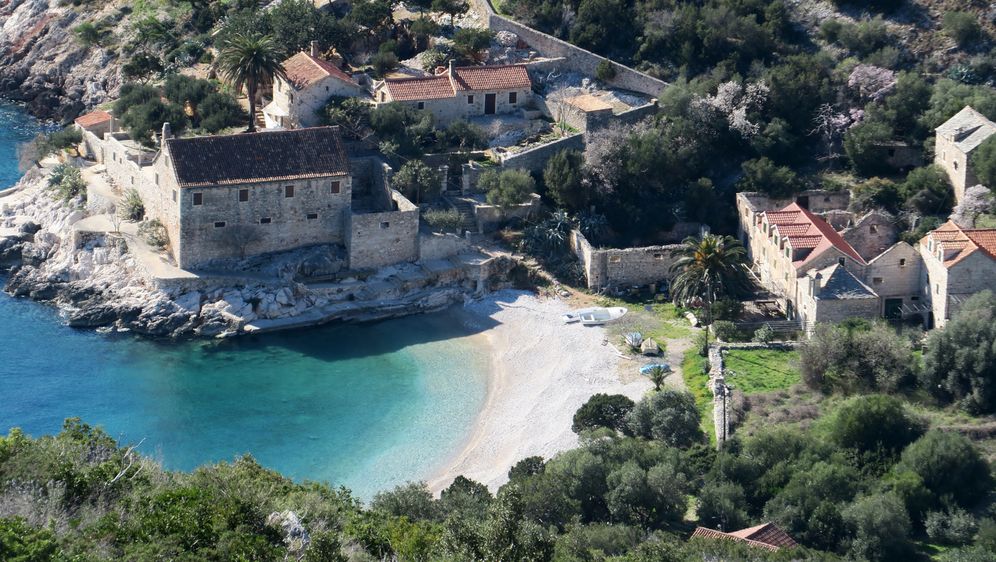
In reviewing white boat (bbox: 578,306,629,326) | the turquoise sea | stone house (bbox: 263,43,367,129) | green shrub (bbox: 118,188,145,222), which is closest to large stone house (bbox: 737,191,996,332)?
white boat (bbox: 578,306,629,326)

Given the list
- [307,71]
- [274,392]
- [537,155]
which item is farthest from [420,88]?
[274,392]

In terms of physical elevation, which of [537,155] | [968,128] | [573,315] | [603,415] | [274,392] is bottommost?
[274,392]

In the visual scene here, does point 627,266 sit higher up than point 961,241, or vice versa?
point 961,241

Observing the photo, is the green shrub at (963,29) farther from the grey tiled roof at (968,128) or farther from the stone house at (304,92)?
the stone house at (304,92)

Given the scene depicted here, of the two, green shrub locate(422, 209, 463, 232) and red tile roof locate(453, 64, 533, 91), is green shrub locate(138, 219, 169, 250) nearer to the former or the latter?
green shrub locate(422, 209, 463, 232)

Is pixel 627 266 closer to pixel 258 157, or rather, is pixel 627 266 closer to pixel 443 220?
pixel 443 220

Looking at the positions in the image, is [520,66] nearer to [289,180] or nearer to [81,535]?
[289,180]

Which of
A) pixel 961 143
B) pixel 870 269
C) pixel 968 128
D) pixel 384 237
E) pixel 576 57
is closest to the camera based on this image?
pixel 870 269
